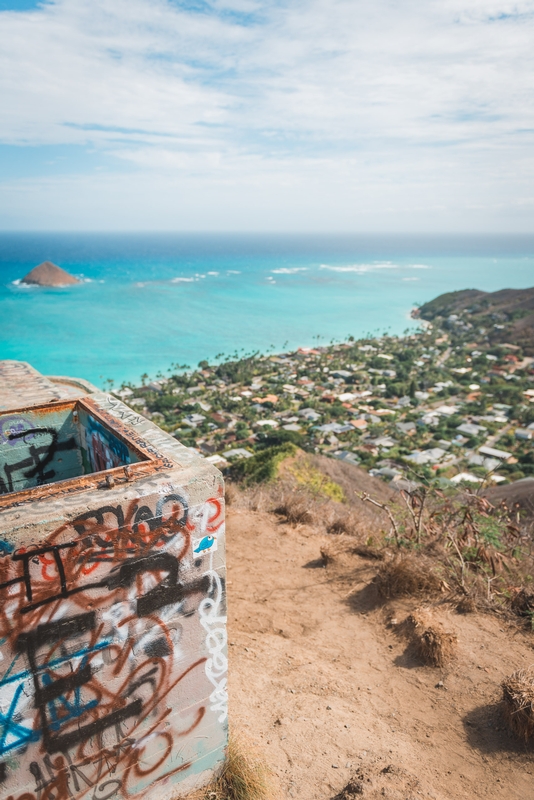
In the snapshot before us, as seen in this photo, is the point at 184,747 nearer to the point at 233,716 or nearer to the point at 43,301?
the point at 233,716

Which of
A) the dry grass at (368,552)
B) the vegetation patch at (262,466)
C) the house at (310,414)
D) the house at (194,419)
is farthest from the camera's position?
the house at (310,414)

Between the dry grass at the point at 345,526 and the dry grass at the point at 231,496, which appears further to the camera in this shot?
the dry grass at the point at 231,496

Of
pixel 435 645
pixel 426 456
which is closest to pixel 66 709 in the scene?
pixel 435 645

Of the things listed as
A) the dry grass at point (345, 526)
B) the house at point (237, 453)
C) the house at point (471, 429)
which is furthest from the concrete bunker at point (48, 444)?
the house at point (471, 429)

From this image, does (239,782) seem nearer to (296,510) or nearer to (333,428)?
(296,510)

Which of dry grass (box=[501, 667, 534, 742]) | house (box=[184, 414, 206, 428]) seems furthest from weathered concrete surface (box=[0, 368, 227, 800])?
house (box=[184, 414, 206, 428])

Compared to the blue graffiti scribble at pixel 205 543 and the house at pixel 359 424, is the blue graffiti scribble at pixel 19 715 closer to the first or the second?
the blue graffiti scribble at pixel 205 543

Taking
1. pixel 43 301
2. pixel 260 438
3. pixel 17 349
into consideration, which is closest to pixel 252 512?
pixel 260 438
